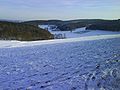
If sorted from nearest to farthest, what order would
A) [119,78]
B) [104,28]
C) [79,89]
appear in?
[79,89], [119,78], [104,28]

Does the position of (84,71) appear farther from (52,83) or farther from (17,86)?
(17,86)

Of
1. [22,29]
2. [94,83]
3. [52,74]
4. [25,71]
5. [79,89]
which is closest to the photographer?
[79,89]

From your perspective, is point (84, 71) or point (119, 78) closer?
point (119, 78)

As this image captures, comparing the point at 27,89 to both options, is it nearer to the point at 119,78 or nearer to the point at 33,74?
the point at 33,74

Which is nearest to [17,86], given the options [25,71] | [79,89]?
[79,89]

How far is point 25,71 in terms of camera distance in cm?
1183

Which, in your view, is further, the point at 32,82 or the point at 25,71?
the point at 25,71

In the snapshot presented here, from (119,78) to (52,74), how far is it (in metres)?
2.65

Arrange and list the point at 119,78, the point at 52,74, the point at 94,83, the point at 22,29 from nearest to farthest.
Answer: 1. the point at 94,83
2. the point at 119,78
3. the point at 52,74
4. the point at 22,29

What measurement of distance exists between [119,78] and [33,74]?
11.1 feet

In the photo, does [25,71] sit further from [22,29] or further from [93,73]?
[22,29]

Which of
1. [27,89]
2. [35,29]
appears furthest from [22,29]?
[27,89]

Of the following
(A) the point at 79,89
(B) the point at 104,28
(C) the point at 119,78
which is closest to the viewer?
(A) the point at 79,89

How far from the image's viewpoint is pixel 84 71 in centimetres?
1171
